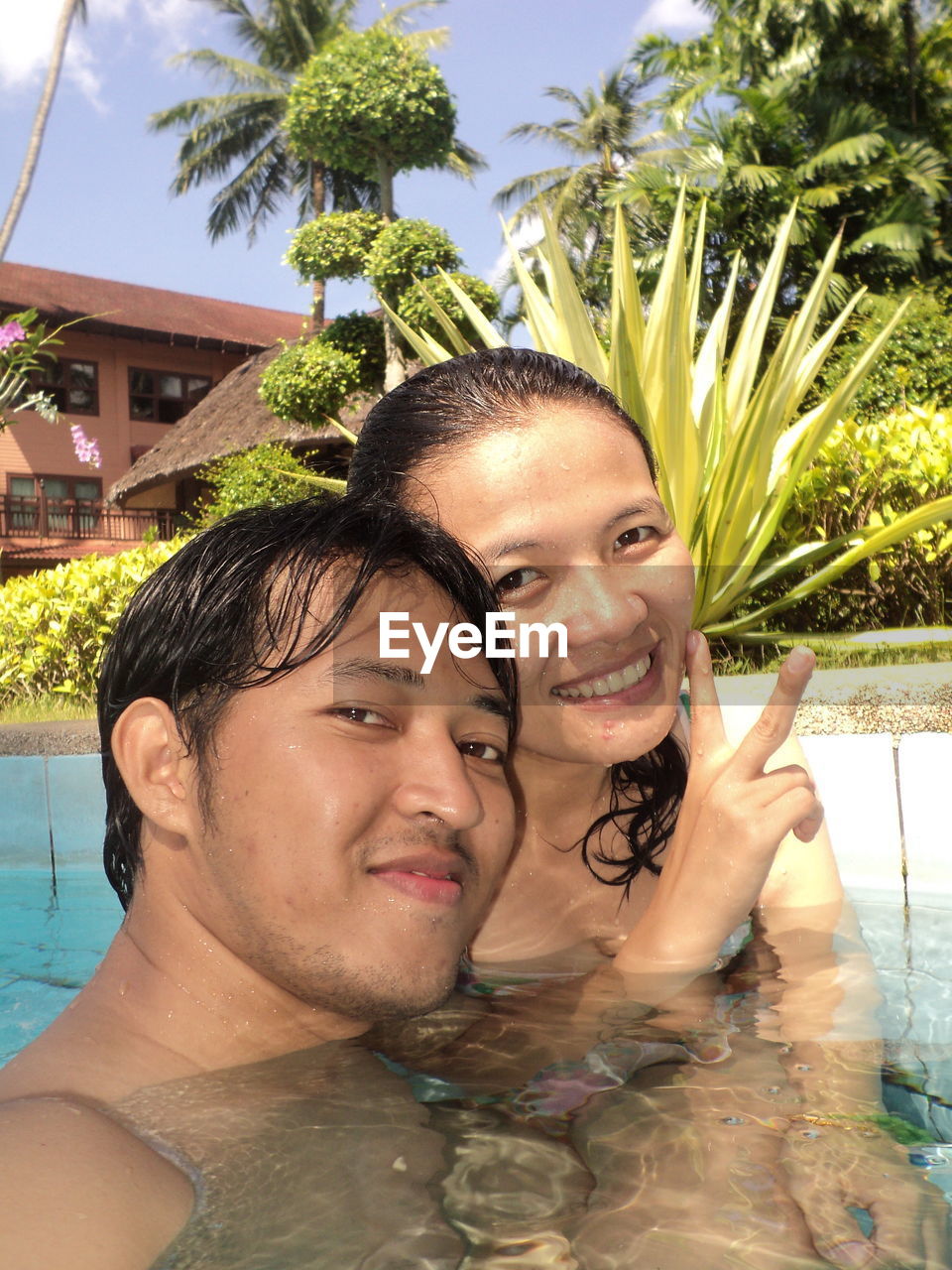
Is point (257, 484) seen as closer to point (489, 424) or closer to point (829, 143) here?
point (829, 143)

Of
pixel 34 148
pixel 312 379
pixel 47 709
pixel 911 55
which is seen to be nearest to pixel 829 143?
pixel 911 55

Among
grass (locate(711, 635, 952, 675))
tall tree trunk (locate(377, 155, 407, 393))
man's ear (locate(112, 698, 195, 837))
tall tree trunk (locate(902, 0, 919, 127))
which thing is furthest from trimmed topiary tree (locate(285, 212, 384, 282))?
man's ear (locate(112, 698, 195, 837))

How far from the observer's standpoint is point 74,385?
29047mm

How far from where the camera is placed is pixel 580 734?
6.86 ft

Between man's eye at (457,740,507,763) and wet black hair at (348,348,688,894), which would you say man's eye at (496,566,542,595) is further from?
man's eye at (457,740,507,763)

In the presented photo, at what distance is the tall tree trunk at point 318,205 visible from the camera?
25781 millimetres

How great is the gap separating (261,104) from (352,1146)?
33761 millimetres

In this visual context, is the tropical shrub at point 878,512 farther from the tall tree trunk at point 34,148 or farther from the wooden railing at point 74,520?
the wooden railing at point 74,520

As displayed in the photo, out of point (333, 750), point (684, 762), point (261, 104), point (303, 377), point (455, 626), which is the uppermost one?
point (261, 104)

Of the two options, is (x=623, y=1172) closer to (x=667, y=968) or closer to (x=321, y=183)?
(x=667, y=968)

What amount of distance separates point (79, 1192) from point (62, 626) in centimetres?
699

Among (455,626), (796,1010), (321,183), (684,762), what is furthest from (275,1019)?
(321,183)

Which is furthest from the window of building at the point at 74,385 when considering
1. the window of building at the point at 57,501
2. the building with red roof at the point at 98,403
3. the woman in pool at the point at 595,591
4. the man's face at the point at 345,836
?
the man's face at the point at 345,836

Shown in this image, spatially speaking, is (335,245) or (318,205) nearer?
(335,245)
